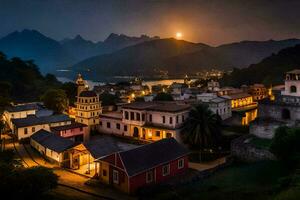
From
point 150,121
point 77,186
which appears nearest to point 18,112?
point 150,121

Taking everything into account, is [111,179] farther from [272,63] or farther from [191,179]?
[272,63]

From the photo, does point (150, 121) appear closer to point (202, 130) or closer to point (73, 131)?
point (202, 130)

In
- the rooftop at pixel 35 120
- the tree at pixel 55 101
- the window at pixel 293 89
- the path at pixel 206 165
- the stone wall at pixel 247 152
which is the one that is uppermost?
the window at pixel 293 89

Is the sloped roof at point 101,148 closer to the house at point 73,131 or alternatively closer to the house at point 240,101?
the house at point 73,131

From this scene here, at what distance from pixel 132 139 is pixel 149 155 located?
16228 millimetres

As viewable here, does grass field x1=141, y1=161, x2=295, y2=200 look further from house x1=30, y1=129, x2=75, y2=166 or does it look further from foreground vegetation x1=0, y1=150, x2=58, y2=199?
house x1=30, y1=129, x2=75, y2=166

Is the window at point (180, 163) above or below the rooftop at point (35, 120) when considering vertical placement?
below

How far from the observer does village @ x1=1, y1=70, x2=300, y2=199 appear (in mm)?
32594

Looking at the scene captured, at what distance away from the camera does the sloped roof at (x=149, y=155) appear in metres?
31.2

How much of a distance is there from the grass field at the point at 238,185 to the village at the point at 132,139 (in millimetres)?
2170

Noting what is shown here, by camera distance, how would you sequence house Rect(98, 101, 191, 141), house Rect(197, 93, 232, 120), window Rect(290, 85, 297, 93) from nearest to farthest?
1. window Rect(290, 85, 297, 93)
2. house Rect(98, 101, 191, 141)
3. house Rect(197, 93, 232, 120)

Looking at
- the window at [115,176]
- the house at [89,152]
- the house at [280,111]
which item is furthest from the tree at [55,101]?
the house at [280,111]

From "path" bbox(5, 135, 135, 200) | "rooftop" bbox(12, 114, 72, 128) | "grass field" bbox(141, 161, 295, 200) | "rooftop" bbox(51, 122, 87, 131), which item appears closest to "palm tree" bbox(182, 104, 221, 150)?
"grass field" bbox(141, 161, 295, 200)

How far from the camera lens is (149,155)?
33375 mm
